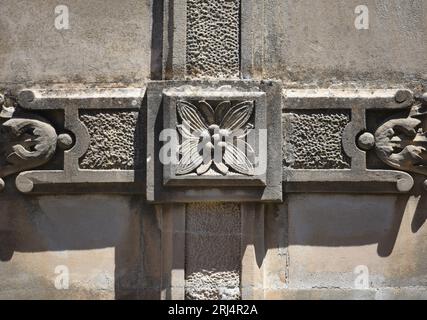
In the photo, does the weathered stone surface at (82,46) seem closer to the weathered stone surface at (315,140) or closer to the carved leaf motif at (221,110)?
the carved leaf motif at (221,110)

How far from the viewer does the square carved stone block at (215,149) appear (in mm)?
5617

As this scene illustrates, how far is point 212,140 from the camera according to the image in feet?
18.5

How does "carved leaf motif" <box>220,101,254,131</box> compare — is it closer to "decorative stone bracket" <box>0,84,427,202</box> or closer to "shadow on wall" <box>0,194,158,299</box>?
"decorative stone bracket" <box>0,84,427,202</box>

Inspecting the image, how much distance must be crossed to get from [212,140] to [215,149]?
0.16 ft

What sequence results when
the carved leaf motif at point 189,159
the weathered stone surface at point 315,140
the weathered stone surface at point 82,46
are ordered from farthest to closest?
the weathered stone surface at point 82,46, the weathered stone surface at point 315,140, the carved leaf motif at point 189,159

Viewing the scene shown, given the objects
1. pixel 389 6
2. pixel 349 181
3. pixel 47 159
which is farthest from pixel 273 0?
pixel 47 159

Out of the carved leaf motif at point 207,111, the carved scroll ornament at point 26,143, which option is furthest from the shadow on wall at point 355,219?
the carved scroll ornament at point 26,143

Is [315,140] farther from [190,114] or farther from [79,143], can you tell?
[79,143]

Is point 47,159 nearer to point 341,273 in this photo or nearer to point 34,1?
point 34,1

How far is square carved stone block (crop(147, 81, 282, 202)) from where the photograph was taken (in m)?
5.62

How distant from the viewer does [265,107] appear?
566 cm

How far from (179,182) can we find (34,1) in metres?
1.30

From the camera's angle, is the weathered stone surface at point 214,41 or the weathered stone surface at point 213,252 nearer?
the weathered stone surface at point 213,252

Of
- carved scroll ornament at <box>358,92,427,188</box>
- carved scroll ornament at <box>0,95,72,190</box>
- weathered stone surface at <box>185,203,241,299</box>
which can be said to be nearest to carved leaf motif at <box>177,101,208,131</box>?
weathered stone surface at <box>185,203,241,299</box>
